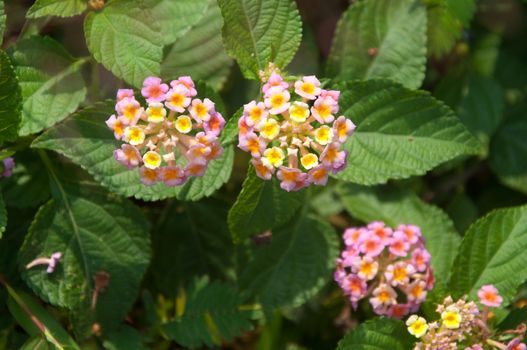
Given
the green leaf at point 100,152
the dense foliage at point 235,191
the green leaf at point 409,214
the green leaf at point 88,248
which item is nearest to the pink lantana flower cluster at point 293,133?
the dense foliage at point 235,191

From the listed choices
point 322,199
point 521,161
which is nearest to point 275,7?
point 322,199

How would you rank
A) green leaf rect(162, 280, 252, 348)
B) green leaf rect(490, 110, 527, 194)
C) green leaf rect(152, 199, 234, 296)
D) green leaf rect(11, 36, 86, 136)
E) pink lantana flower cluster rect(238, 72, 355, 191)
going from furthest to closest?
green leaf rect(490, 110, 527, 194) → green leaf rect(152, 199, 234, 296) → green leaf rect(162, 280, 252, 348) → green leaf rect(11, 36, 86, 136) → pink lantana flower cluster rect(238, 72, 355, 191)

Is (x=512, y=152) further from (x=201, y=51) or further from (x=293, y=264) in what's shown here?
(x=201, y=51)

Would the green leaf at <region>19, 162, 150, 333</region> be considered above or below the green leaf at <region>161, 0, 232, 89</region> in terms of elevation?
below

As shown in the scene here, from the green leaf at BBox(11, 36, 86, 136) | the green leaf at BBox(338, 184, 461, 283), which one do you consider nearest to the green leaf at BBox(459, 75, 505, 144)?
the green leaf at BBox(338, 184, 461, 283)

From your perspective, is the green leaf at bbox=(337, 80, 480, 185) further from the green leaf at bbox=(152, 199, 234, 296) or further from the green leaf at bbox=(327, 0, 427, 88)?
the green leaf at bbox=(152, 199, 234, 296)

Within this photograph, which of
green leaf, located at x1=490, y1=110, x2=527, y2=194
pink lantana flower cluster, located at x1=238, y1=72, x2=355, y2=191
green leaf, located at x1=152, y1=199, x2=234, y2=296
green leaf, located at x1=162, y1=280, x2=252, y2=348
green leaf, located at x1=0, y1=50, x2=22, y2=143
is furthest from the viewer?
green leaf, located at x1=490, y1=110, x2=527, y2=194
